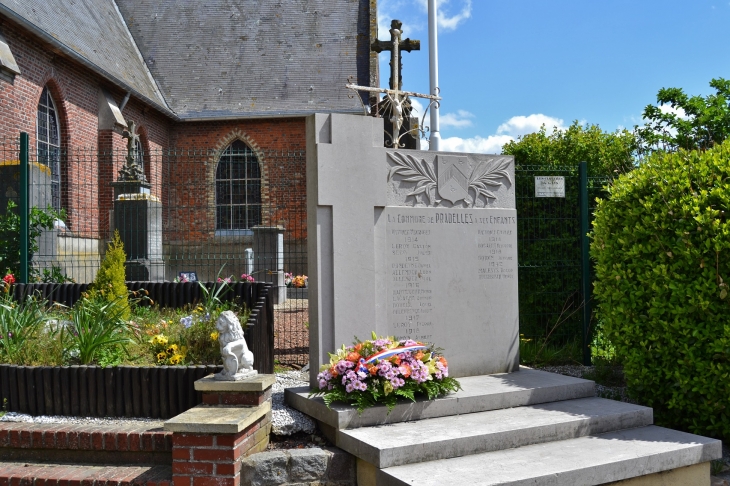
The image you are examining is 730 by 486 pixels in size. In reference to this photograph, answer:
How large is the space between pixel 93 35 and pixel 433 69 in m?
10.1

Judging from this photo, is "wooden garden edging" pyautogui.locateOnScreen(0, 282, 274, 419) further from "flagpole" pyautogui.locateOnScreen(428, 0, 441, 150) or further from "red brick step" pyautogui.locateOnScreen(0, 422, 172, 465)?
"flagpole" pyautogui.locateOnScreen(428, 0, 441, 150)

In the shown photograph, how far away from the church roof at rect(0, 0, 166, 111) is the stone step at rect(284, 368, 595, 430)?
36.2 feet

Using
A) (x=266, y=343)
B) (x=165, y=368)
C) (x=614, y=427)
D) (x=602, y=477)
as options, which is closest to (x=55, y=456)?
(x=165, y=368)

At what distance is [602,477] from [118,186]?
34.1 feet

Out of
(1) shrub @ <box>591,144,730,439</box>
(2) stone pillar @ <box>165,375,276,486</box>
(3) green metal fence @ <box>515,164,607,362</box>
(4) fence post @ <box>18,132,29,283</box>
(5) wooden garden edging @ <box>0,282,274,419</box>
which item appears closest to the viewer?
(2) stone pillar @ <box>165,375,276,486</box>

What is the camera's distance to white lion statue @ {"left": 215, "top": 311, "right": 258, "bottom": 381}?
15.2 feet

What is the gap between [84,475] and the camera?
14.2 ft

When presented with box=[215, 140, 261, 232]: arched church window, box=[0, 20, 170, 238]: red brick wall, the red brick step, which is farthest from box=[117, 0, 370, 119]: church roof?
the red brick step

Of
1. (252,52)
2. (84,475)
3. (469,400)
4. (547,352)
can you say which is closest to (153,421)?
(84,475)

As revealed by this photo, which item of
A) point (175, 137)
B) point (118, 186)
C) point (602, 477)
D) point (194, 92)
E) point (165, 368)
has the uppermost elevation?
point (194, 92)

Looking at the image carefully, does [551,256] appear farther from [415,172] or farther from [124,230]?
[124,230]

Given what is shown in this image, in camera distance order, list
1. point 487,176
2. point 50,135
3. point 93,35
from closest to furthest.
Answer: point 487,176
point 50,135
point 93,35

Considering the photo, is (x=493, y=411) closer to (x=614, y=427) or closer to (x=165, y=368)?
(x=614, y=427)

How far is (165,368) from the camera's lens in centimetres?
497
